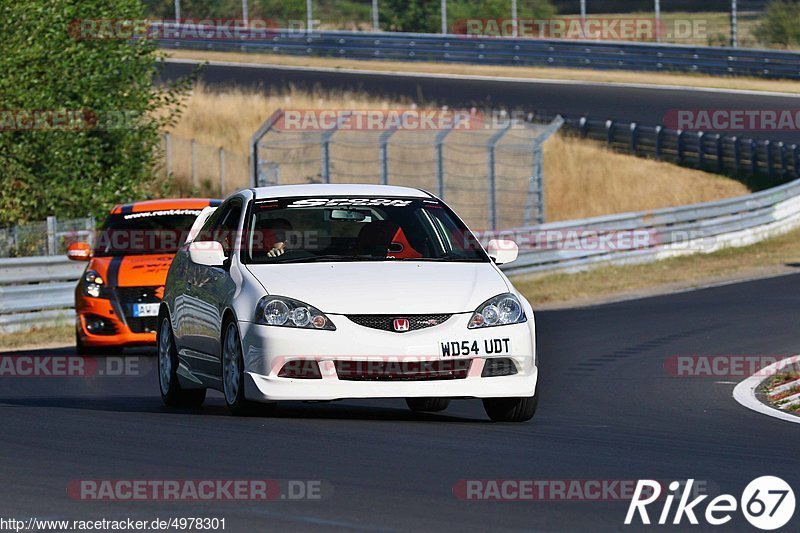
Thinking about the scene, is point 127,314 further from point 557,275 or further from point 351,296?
point 557,275

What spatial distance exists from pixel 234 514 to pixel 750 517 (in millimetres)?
2104

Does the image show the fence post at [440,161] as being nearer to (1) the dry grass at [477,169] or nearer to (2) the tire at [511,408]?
(1) the dry grass at [477,169]

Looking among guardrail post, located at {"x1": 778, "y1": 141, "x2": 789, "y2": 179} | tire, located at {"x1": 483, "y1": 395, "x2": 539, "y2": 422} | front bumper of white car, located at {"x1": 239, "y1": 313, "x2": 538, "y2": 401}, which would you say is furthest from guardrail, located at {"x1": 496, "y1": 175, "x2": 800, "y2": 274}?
front bumper of white car, located at {"x1": 239, "y1": 313, "x2": 538, "y2": 401}

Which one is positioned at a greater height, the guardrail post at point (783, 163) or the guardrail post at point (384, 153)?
the guardrail post at point (384, 153)

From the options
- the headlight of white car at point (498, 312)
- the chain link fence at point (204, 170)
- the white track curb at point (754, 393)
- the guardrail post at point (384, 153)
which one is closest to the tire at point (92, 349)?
the white track curb at point (754, 393)

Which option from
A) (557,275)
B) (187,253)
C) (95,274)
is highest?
(187,253)

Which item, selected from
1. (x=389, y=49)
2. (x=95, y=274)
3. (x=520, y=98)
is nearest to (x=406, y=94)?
(x=520, y=98)

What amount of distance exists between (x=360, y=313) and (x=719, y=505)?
3.06 metres

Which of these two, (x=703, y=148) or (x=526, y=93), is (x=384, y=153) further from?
(x=526, y=93)

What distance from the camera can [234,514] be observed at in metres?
6.68

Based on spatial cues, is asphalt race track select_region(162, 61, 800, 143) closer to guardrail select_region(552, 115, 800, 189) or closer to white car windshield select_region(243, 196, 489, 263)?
guardrail select_region(552, 115, 800, 189)

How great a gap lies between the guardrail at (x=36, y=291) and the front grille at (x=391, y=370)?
1220 centimetres

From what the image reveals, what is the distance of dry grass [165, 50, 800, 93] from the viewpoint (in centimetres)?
4675

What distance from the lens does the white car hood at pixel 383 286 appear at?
948 centimetres
